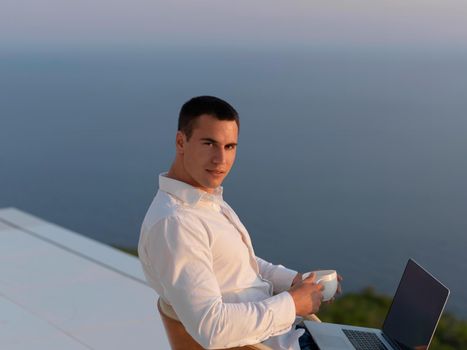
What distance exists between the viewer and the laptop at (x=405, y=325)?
166cm

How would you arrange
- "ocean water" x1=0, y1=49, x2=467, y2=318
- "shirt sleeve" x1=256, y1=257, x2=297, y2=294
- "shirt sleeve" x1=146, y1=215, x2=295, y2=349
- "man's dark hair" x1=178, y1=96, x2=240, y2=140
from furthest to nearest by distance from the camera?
1. "ocean water" x1=0, y1=49, x2=467, y2=318
2. "shirt sleeve" x1=256, y1=257, x2=297, y2=294
3. "man's dark hair" x1=178, y1=96, x2=240, y2=140
4. "shirt sleeve" x1=146, y1=215, x2=295, y2=349

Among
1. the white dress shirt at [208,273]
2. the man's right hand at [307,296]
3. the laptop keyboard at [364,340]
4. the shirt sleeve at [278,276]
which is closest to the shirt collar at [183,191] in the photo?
the white dress shirt at [208,273]

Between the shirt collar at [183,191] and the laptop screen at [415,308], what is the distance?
1.90 feet

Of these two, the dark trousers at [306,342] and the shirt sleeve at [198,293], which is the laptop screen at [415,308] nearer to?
the dark trousers at [306,342]

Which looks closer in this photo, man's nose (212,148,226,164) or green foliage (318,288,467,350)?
man's nose (212,148,226,164)

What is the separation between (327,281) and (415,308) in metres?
0.23

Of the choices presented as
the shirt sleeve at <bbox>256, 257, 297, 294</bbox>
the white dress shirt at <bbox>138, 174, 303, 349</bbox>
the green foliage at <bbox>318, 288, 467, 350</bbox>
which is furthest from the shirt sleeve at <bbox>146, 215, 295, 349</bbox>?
the green foliage at <bbox>318, 288, 467, 350</bbox>

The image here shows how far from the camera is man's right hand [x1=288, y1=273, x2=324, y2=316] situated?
1.64 m

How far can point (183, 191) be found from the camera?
1.66 m

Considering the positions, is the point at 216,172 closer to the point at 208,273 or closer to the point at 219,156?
the point at 219,156

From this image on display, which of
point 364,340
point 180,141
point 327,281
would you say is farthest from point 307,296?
point 180,141

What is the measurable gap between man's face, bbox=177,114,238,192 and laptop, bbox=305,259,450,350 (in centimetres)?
51

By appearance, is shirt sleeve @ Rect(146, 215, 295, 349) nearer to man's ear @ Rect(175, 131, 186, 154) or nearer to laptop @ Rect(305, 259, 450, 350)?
man's ear @ Rect(175, 131, 186, 154)

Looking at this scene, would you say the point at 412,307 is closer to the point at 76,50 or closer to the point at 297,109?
the point at 297,109
